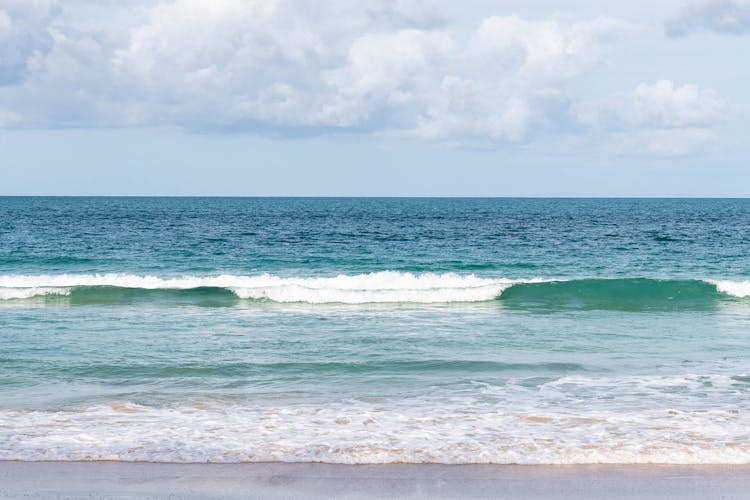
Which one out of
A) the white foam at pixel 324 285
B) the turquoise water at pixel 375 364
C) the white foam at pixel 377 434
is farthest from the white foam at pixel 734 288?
the white foam at pixel 377 434

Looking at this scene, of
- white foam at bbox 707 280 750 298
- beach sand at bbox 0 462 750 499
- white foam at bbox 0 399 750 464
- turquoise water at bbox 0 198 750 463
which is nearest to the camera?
beach sand at bbox 0 462 750 499

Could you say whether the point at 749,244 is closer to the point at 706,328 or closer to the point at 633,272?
the point at 633,272

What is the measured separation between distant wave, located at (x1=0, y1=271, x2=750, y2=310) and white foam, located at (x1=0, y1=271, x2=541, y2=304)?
35mm

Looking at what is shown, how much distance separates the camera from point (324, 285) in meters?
29.4

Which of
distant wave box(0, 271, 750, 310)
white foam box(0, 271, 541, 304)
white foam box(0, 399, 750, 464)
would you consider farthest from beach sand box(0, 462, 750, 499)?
white foam box(0, 271, 541, 304)

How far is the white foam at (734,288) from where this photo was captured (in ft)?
88.3

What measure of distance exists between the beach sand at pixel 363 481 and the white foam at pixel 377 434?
245 mm

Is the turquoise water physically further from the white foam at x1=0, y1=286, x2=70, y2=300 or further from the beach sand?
the beach sand

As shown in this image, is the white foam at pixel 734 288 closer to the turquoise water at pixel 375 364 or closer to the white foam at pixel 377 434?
the turquoise water at pixel 375 364

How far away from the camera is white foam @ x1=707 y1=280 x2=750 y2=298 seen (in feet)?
88.3

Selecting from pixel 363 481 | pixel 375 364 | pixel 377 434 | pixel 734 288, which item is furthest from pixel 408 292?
pixel 363 481

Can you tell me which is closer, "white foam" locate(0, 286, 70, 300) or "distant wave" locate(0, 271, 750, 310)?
"distant wave" locate(0, 271, 750, 310)

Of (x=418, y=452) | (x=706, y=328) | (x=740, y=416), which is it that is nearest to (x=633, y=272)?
(x=706, y=328)

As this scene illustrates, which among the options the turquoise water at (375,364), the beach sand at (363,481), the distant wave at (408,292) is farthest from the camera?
the distant wave at (408,292)
